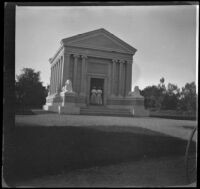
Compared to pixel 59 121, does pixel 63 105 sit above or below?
above

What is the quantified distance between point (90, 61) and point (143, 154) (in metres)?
1.90

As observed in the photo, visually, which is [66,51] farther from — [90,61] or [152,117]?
[152,117]

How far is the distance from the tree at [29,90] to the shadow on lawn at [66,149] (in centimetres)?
44

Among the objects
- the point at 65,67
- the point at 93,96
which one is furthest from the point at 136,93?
the point at 65,67

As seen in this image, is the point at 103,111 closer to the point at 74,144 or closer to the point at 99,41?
the point at 74,144

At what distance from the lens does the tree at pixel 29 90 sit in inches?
137

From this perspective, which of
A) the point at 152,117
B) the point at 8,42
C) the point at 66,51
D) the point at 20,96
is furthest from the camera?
the point at 152,117

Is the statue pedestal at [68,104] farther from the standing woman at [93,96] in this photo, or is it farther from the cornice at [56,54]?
the cornice at [56,54]

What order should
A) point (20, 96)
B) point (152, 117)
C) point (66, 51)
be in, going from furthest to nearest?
point (152, 117) → point (66, 51) → point (20, 96)

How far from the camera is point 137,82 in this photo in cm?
388

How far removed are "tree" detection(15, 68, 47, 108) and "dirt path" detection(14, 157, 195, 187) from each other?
1.26 m

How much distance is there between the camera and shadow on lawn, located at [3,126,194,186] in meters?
3.36

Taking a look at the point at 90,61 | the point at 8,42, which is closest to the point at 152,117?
the point at 90,61

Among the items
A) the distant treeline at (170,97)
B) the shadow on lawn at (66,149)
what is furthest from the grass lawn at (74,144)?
the distant treeline at (170,97)
